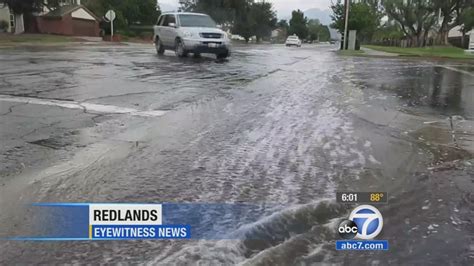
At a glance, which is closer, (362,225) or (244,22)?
(362,225)

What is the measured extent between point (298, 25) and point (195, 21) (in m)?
105

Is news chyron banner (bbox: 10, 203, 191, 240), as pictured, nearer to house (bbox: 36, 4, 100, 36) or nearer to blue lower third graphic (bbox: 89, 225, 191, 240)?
blue lower third graphic (bbox: 89, 225, 191, 240)

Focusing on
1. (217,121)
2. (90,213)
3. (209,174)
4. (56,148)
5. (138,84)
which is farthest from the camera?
(138,84)

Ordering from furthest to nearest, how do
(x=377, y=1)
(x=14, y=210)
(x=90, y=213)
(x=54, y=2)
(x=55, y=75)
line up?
(x=377, y=1), (x=54, y=2), (x=55, y=75), (x=14, y=210), (x=90, y=213)

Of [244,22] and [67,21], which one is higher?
[244,22]

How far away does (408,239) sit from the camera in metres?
3.11

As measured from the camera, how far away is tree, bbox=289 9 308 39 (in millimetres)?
120312

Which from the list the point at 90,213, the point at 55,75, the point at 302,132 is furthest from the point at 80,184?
the point at 55,75

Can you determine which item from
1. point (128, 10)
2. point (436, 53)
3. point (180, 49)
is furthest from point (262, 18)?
point (180, 49)

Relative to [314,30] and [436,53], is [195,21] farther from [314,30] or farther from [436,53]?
[314,30]

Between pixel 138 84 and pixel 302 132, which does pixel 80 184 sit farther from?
pixel 138 84

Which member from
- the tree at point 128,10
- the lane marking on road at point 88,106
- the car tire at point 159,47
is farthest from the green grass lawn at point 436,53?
the tree at point 128,10

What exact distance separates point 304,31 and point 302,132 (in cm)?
12006

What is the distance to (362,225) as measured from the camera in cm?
287
